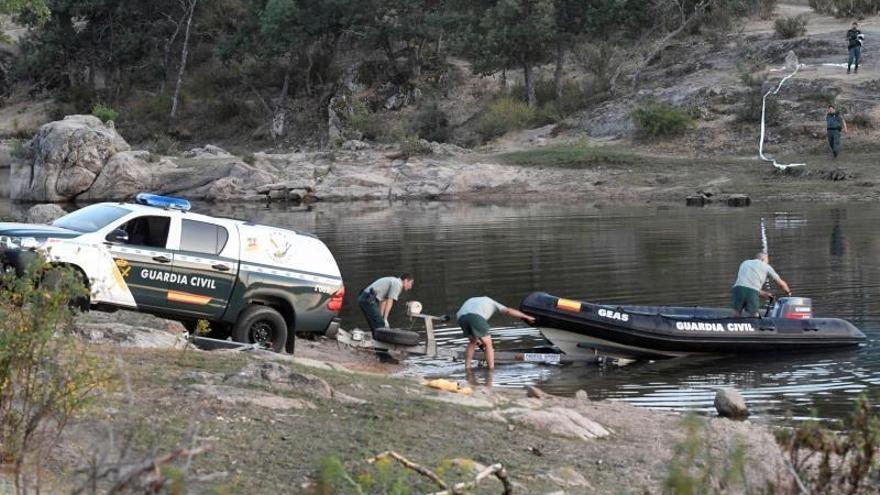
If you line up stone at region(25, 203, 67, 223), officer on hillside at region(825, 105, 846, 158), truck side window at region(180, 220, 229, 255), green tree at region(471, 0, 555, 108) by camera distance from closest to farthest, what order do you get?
truck side window at region(180, 220, 229, 255) → stone at region(25, 203, 67, 223) → officer on hillside at region(825, 105, 846, 158) → green tree at region(471, 0, 555, 108)

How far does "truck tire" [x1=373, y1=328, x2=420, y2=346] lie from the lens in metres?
19.9

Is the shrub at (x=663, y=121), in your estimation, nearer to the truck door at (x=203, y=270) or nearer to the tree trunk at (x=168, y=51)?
the tree trunk at (x=168, y=51)

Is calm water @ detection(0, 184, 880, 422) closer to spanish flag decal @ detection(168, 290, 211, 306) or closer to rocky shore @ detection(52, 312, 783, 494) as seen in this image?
rocky shore @ detection(52, 312, 783, 494)

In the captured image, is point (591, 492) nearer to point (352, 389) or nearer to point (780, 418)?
point (352, 389)

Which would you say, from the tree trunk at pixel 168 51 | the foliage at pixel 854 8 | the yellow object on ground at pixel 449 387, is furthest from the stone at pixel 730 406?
the tree trunk at pixel 168 51

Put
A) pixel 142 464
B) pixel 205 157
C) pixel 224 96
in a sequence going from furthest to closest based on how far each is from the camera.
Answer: pixel 224 96 < pixel 205 157 < pixel 142 464

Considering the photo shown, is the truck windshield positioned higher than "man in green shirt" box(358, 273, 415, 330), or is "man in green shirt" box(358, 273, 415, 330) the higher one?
the truck windshield

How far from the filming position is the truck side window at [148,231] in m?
17.3

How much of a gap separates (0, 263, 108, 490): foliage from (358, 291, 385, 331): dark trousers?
11.0 metres

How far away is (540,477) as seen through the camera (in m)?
10.3

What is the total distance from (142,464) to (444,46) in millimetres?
61030

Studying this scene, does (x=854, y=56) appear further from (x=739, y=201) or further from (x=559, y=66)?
(x=559, y=66)

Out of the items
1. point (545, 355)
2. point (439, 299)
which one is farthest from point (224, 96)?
point (545, 355)

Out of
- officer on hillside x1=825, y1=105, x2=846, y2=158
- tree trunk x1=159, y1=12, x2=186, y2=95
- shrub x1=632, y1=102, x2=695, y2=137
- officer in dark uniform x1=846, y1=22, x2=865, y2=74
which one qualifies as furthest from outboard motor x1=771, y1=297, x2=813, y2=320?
tree trunk x1=159, y1=12, x2=186, y2=95
